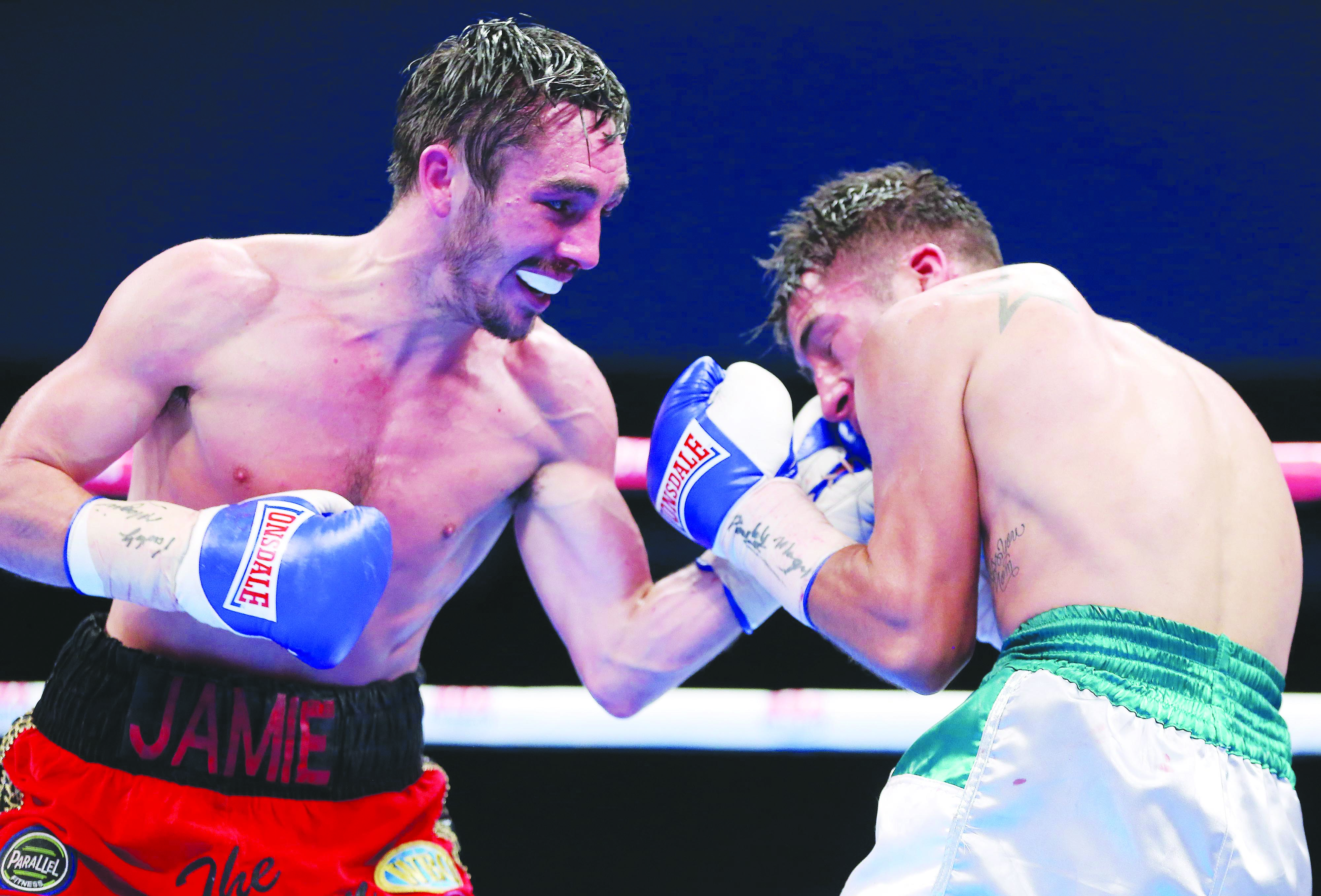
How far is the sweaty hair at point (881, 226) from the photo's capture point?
1.78m

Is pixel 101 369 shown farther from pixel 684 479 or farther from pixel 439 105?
pixel 684 479

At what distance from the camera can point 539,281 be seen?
64.6 inches

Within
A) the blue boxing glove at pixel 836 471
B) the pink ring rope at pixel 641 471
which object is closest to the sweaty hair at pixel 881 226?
the blue boxing glove at pixel 836 471

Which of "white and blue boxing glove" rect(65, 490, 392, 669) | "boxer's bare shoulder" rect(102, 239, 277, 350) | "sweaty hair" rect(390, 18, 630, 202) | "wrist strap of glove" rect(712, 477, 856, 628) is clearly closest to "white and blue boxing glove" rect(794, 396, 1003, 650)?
"wrist strap of glove" rect(712, 477, 856, 628)

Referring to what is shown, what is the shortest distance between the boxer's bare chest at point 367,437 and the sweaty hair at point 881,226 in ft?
1.62

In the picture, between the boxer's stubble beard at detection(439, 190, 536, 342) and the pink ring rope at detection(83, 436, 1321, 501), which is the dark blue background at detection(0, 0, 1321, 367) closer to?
the pink ring rope at detection(83, 436, 1321, 501)

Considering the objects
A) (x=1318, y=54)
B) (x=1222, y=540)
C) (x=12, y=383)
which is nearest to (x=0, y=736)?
(x=12, y=383)

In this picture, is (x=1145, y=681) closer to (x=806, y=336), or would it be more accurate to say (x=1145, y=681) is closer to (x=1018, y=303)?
(x=1018, y=303)

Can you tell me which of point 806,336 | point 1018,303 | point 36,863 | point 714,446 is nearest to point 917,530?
point 1018,303

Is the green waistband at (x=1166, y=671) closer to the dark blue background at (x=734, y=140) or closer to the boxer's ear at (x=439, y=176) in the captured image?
the boxer's ear at (x=439, y=176)

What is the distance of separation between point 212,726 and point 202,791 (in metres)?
0.08

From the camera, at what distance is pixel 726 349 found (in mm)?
3281

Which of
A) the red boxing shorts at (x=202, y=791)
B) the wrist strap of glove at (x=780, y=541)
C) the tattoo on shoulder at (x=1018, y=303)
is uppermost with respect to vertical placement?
the tattoo on shoulder at (x=1018, y=303)

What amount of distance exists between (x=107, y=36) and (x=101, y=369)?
7.40 ft
